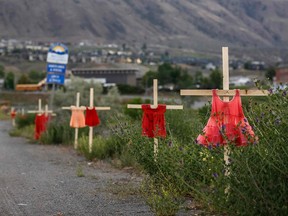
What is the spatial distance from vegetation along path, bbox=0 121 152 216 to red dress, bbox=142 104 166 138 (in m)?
1.09

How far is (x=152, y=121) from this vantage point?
48.2ft

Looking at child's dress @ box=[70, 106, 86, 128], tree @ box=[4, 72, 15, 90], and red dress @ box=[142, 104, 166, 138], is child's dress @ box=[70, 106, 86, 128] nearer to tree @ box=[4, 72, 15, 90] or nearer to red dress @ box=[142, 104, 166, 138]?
red dress @ box=[142, 104, 166, 138]

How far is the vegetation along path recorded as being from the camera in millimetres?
11852

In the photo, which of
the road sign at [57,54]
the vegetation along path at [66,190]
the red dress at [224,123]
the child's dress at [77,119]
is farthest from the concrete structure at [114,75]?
the red dress at [224,123]

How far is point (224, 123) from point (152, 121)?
498 cm

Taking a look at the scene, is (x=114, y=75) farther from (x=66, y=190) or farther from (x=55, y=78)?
(x=66, y=190)

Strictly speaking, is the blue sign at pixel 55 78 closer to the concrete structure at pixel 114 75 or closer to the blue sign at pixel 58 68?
the blue sign at pixel 58 68

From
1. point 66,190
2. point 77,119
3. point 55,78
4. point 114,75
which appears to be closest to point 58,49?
point 55,78

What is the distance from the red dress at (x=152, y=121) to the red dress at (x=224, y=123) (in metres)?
3.92

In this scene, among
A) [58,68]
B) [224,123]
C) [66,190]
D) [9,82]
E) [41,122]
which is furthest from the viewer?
[9,82]

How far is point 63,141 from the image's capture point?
33.2 meters

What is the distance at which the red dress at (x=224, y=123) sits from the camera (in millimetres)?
9072

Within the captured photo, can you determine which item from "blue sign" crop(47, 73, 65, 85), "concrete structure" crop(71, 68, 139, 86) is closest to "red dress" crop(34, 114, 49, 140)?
"blue sign" crop(47, 73, 65, 85)

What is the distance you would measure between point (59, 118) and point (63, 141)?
11.7 ft
